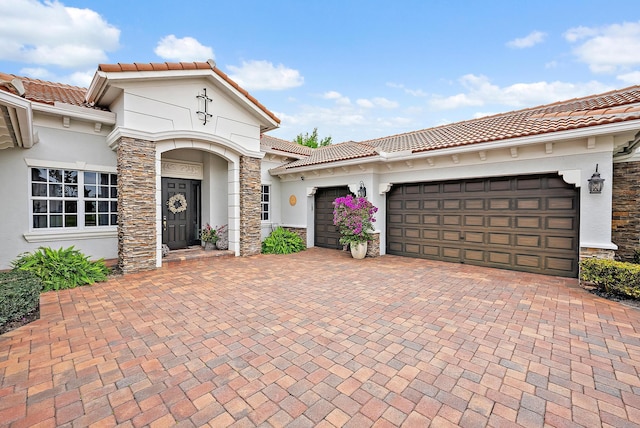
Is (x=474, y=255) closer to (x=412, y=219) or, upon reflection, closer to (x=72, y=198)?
(x=412, y=219)

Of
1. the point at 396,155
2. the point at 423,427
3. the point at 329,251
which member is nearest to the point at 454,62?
the point at 396,155

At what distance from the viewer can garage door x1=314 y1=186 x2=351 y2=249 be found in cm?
1090

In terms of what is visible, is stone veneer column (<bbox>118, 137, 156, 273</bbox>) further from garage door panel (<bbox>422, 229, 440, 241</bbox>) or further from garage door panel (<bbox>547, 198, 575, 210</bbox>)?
garage door panel (<bbox>547, 198, 575, 210</bbox>)

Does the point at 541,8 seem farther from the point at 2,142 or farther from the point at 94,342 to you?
the point at 2,142

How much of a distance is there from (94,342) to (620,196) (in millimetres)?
11048

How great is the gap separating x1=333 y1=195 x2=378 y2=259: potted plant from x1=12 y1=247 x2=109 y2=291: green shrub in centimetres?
649

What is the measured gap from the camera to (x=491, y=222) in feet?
24.7

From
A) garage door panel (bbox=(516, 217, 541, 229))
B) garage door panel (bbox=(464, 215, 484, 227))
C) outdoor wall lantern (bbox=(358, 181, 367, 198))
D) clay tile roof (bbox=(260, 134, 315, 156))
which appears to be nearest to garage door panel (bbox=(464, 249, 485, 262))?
garage door panel (bbox=(464, 215, 484, 227))

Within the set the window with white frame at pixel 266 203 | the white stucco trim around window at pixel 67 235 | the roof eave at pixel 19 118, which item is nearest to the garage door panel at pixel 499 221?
the window with white frame at pixel 266 203

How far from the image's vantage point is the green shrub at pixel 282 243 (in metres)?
10.2

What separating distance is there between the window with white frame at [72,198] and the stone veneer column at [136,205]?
55.8 inches

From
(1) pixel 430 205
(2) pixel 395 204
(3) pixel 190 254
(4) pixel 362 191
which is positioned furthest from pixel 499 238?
(3) pixel 190 254

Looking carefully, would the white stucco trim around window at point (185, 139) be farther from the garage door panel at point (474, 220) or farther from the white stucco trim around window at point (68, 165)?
the garage door panel at point (474, 220)

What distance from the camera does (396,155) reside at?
28.0 ft
